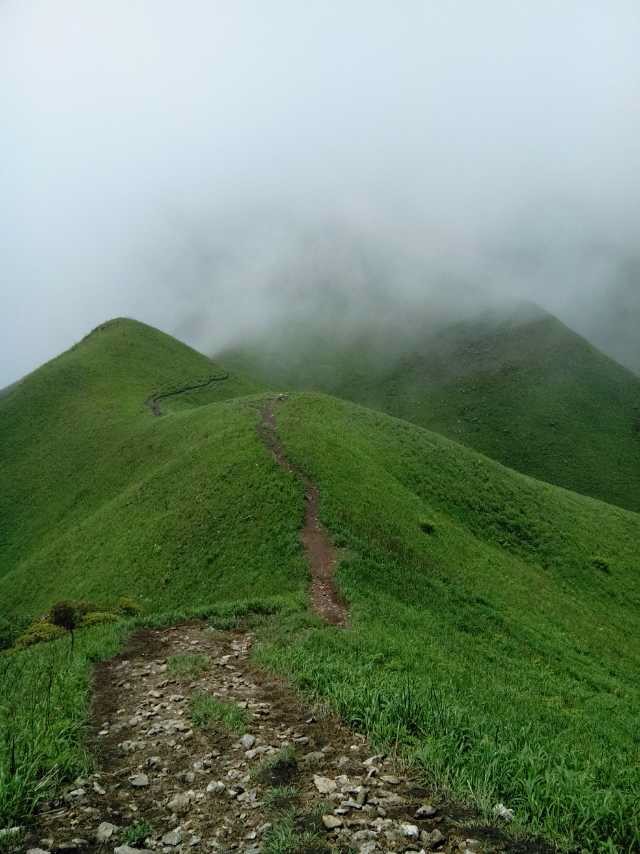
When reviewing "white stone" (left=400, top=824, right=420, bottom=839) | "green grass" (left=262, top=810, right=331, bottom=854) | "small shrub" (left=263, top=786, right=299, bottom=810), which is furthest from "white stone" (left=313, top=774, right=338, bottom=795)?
"white stone" (left=400, top=824, right=420, bottom=839)

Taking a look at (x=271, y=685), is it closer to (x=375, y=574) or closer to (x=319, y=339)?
(x=375, y=574)

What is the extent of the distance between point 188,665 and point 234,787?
6.50 m

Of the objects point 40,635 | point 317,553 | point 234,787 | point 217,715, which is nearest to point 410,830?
point 234,787

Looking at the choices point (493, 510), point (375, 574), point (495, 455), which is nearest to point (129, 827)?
point (375, 574)

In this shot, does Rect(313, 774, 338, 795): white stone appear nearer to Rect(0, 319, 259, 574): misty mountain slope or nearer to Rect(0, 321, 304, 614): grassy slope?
Rect(0, 321, 304, 614): grassy slope

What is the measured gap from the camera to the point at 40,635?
20.7 metres

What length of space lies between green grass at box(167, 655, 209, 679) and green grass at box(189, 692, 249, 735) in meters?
2.08

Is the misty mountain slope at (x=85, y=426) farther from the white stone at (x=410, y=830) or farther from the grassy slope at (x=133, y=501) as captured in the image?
the white stone at (x=410, y=830)

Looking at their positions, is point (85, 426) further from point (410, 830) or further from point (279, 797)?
point (410, 830)

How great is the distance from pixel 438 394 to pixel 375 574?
363ft

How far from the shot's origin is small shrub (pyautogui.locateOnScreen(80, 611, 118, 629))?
21411 millimetres

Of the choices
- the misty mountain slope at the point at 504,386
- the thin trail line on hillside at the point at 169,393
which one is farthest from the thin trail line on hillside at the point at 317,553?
the misty mountain slope at the point at 504,386

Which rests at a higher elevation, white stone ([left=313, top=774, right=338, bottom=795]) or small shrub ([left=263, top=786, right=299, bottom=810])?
white stone ([left=313, top=774, right=338, bottom=795])

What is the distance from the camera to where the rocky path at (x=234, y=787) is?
23.1 ft
